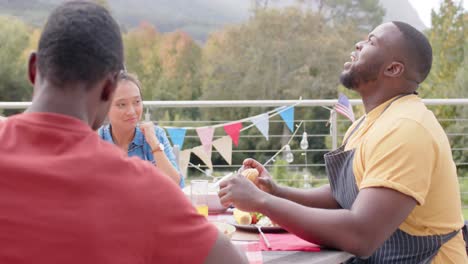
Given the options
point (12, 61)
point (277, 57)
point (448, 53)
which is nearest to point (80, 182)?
point (448, 53)

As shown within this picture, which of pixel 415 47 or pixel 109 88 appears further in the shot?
pixel 415 47

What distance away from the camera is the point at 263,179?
5.81ft

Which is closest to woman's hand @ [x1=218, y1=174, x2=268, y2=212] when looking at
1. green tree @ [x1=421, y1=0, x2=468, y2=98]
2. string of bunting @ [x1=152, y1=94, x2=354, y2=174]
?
string of bunting @ [x1=152, y1=94, x2=354, y2=174]

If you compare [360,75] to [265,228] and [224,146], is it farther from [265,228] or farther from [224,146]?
[224,146]

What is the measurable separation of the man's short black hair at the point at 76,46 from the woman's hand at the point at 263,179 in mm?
1009

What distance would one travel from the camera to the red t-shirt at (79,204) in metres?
0.73

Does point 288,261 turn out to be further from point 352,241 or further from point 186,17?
point 186,17

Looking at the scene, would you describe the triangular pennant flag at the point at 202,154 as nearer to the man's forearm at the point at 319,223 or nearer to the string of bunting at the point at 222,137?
the string of bunting at the point at 222,137

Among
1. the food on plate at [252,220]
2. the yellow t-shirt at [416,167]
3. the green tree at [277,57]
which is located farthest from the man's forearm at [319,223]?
the green tree at [277,57]

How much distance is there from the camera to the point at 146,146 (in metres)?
2.46

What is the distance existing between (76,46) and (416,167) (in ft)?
2.97

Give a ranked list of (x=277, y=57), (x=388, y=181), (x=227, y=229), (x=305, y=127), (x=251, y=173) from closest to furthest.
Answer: (x=388, y=181), (x=227, y=229), (x=251, y=173), (x=305, y=127), (x=277, y=57)

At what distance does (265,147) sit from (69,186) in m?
17.2

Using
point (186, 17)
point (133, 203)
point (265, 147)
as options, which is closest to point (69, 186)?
point (133, 203)
